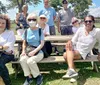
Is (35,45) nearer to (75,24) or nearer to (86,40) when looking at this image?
(86,40)

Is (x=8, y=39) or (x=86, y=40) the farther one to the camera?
(x=86, y=40)

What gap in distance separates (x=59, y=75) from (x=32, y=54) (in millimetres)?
1088

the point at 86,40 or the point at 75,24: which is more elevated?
the point at 75,24

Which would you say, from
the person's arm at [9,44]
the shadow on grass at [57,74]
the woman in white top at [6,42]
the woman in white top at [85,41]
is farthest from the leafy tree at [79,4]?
the person's arm at [9,44]

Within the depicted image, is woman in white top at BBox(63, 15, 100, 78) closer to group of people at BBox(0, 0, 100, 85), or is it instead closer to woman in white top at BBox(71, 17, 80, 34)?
group of people at BBox(0, 0, 100, 85)

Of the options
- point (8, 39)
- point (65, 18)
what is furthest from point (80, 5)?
point (8, 39)

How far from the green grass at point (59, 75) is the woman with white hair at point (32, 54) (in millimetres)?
357

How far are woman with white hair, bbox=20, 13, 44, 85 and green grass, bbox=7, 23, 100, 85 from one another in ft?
1.17

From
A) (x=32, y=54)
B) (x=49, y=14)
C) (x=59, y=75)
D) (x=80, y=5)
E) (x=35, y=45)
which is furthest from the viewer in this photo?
(x=80, y=5)

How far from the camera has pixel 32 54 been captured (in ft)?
20.7

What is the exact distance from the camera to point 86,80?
6.42 meters

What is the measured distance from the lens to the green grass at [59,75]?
6.36 meters

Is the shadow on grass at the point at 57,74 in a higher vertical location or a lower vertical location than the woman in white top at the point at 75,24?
lower

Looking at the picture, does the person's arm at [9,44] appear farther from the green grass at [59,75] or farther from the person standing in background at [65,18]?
the person standing in background at [65,18]
